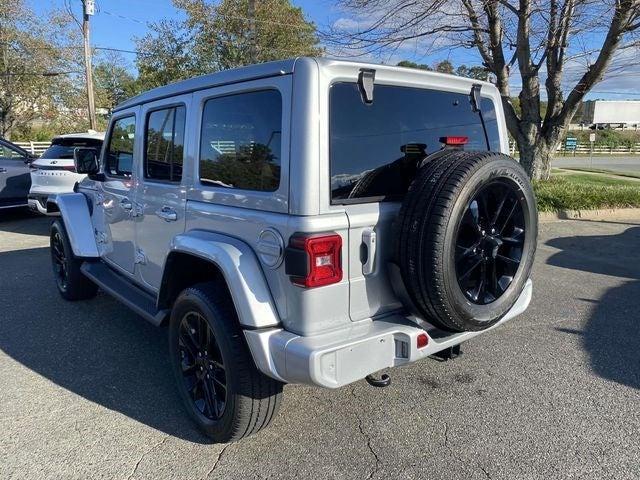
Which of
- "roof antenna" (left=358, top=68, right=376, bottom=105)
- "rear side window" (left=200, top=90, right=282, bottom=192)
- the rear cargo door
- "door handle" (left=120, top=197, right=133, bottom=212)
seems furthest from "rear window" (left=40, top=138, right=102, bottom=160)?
the rear cargo door

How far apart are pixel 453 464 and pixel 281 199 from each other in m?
1.62

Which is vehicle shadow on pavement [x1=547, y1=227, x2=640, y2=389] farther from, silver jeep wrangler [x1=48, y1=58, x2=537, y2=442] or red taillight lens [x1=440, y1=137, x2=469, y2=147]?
red taillight lens [x1=440, y1=137, x2=469, y2=147]

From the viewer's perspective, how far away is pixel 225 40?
20703 mm

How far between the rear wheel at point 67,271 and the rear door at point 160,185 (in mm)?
1564

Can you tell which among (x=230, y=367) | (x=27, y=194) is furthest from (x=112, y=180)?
(x=27, y=194)

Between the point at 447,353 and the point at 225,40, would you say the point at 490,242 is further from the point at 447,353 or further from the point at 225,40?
the point at 225,40

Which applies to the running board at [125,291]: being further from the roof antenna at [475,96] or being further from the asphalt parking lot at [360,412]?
the roof antenna at [475,96]

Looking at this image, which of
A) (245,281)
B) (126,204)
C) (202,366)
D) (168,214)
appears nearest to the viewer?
(245,281)

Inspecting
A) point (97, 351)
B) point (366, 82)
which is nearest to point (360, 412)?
point (366, 82)

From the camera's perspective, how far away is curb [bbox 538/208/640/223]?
32.3ft

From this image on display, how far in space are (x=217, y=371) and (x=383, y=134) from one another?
1.58 meters

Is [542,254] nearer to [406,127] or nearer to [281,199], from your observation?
[406,127]

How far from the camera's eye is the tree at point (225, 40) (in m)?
20.2

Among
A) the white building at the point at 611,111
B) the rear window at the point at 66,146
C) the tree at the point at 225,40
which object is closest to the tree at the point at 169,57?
the tree at the point at 225,40
